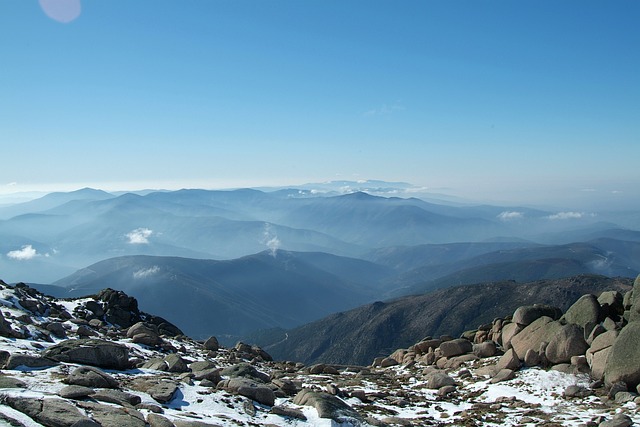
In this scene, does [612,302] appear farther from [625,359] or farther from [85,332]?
[85,332]

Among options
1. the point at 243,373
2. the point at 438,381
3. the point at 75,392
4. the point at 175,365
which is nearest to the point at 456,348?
the point at 438,381

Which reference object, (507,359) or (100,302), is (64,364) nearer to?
(507,359)

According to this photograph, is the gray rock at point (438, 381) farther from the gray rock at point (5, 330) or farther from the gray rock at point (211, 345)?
the gray rock at point (5, 330)

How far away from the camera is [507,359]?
32625mm

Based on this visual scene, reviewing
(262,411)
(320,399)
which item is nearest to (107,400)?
(262,411)

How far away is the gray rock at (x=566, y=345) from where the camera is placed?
30.7 meters

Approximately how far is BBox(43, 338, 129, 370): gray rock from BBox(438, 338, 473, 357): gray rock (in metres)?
28.1

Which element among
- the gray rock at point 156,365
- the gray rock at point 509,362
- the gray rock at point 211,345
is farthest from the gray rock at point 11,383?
the gray rock at point 509,362

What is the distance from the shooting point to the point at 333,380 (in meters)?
32.9

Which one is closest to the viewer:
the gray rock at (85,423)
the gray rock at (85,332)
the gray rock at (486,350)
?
the gray rock at (85,423)

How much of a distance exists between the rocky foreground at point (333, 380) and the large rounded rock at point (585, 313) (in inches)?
4.5

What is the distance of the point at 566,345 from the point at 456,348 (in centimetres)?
1159

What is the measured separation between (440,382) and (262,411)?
54.8 feet

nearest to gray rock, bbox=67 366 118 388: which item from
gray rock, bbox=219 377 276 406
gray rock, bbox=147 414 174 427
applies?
gray rock, bbox=147 414 174 427
